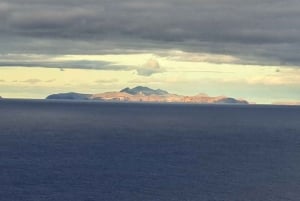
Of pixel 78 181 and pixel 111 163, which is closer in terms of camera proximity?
pixel 78 181

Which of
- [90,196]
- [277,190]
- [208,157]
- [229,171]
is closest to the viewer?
[90,196]

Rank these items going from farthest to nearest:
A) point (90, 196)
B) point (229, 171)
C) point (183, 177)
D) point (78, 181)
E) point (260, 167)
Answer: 1. point (260, 167)
2. point (229, 171)
3. point (183, 177)
4. point (78, 181)
5. point (90, 196)

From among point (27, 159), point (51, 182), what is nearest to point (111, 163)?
point (27, 159)

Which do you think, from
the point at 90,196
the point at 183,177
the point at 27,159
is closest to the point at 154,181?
the point at 183,177

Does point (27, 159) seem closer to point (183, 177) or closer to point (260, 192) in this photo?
point (183, 177)

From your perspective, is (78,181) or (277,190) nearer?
(277,190)

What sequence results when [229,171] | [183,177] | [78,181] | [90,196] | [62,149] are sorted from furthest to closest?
[62,149] < [229,171] < [183,177] < [78,181] < [90,196]

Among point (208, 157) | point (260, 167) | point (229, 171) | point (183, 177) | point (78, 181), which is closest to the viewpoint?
point (78, 181)

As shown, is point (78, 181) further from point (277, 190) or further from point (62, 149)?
point (62, 149)

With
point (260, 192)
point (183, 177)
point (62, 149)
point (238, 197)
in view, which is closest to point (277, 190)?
point (260, 192)
